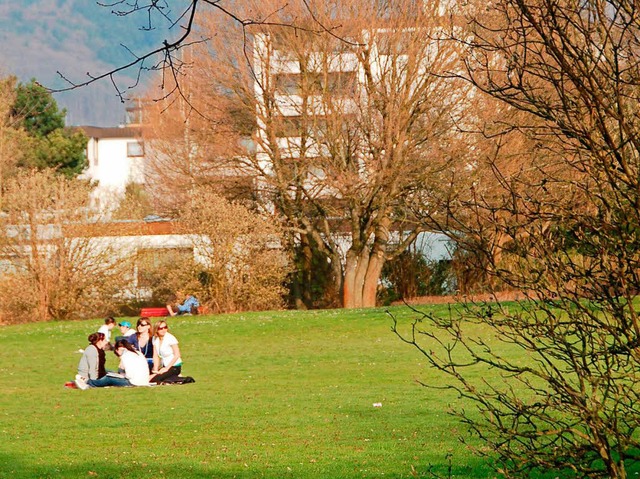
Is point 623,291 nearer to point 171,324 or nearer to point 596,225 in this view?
point 596,225

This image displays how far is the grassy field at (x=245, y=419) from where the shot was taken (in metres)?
11.2

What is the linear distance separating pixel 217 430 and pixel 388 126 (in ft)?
77.0

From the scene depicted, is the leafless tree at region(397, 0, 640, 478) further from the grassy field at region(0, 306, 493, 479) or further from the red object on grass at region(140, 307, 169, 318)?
the red object on grass at region(140, 307, 169, 318)

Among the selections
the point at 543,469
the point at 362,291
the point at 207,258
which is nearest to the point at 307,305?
the point at 362,291

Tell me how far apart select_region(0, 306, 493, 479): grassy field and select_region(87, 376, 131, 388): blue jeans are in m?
0.30

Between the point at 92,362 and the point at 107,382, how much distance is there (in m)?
0.46

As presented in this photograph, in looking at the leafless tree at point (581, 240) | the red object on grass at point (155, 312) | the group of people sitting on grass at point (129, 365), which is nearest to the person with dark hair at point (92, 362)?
the group of people sitting on grass at point (129, 365)

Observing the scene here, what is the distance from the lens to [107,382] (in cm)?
1917

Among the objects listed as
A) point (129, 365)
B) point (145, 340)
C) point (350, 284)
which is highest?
point (350, 284)

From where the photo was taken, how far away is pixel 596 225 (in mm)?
5613

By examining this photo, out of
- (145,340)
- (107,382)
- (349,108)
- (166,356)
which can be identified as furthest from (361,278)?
(107,382)

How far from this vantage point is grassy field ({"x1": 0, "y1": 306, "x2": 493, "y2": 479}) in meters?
11.2

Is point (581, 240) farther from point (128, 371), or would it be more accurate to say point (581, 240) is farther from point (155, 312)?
point (155, 312)

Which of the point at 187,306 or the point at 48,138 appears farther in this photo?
the point at 48,138
